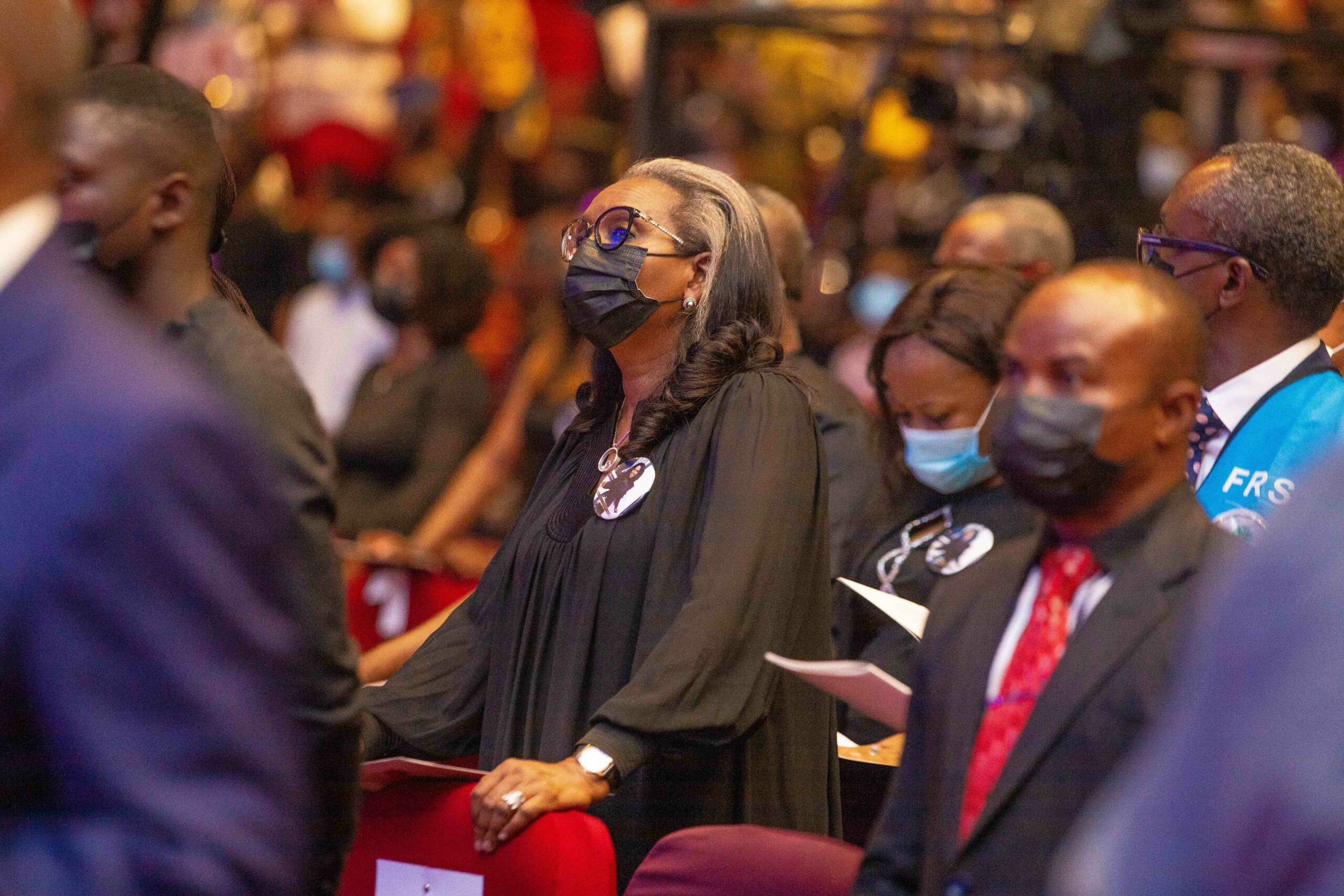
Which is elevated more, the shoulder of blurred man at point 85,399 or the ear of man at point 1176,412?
the shoulder of blurred man at point 85,399

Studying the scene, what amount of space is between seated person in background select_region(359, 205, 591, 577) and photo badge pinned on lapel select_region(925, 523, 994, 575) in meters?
2.62

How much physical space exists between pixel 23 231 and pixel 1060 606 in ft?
4.07

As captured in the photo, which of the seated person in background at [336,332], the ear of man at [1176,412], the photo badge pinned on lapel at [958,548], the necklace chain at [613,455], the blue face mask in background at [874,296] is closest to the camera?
the ear of man at [1176,412]

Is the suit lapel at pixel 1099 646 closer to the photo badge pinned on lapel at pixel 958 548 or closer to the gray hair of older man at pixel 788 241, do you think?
the photo badge pinned on lapel at pixel 958 548

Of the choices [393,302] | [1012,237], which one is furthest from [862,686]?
[393,302]

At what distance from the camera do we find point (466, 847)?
8.73ft

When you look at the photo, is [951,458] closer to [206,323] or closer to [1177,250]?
[1177,250]

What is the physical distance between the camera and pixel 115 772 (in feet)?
4.09

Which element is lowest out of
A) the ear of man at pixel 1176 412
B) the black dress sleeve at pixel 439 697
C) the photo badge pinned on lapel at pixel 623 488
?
the black dress sleeve at pixel 439 697

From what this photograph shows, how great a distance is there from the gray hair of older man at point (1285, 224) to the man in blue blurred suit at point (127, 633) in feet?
7.74

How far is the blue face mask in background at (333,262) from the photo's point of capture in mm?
7941

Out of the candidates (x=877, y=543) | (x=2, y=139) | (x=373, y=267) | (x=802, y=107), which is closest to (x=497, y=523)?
(x=373, y=267)

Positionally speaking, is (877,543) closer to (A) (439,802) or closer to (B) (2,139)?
(A) (439,802)

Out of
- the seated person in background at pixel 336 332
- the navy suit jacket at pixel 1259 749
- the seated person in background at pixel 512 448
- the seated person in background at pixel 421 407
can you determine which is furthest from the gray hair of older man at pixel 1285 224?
the seated person in background at pixel 336 332
